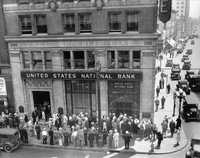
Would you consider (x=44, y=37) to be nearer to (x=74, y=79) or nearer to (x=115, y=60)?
(x=74, y=79)

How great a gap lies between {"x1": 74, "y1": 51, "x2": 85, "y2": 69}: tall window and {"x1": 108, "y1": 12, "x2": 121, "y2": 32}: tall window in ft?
→ 14.1

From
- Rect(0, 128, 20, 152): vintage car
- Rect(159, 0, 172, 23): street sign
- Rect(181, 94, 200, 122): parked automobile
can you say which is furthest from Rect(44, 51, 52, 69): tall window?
Rect(181, 94, 200, 122): parked automobile

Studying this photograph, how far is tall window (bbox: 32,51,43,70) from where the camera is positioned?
2811cm

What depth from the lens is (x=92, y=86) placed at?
27516mm

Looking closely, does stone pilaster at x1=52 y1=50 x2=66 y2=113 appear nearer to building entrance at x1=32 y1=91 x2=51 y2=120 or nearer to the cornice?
building entrance at x1=32 y1=91 x2=51 y2=120

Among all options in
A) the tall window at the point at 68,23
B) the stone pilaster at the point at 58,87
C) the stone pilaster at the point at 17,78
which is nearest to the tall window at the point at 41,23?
the tall window at the point at 68,23

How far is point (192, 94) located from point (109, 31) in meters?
17.3

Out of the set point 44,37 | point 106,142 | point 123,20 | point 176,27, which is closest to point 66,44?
point 44,37

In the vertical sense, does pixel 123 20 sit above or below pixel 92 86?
above

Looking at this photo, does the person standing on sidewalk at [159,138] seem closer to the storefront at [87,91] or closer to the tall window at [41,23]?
the storefront at [87,91]

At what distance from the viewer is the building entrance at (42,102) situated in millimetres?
29000

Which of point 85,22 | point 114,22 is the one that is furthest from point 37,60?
point 114,22

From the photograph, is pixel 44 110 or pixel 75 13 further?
pixel 44 110

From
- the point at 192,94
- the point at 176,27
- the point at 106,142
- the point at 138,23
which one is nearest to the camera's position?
the point at 106,142
